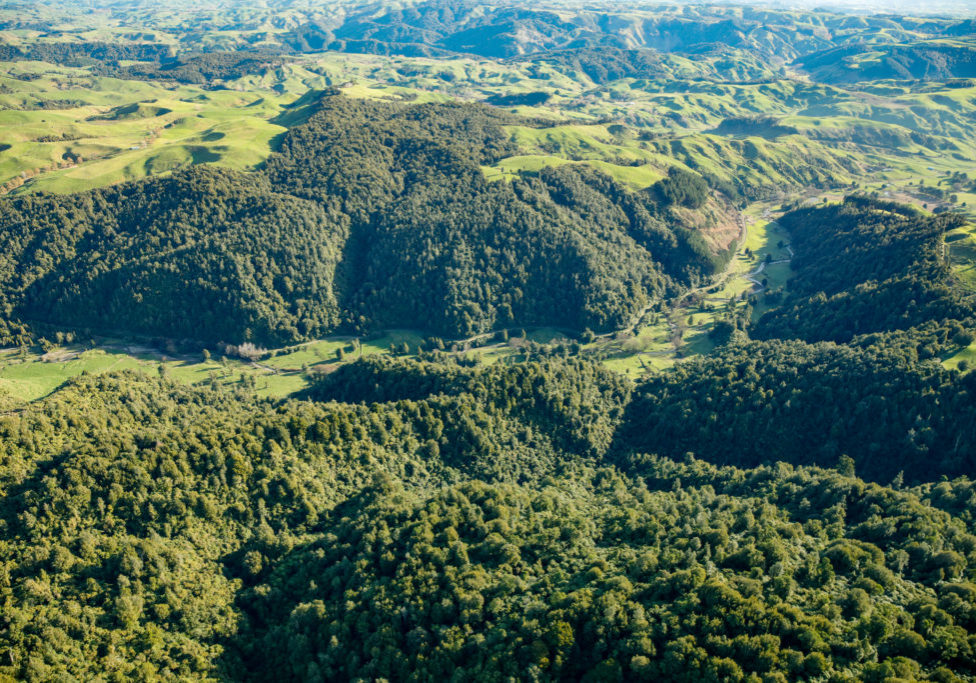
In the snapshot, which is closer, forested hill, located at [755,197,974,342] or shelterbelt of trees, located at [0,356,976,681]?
shelterbelt of trees, located at [0,356,976,681]

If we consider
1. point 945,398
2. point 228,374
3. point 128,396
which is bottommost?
point 228,374

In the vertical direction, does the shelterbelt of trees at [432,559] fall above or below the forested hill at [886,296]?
below

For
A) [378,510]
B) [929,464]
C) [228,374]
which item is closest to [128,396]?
[228,374]

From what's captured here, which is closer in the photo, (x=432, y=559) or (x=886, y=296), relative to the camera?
(x=432, y=559)

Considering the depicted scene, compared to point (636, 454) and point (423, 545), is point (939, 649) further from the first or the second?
point (636, 454)

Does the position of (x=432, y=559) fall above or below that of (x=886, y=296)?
below

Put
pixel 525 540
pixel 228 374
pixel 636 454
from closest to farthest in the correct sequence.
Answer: pixel 525 540 → pixel 636 454 → pixel 228 374

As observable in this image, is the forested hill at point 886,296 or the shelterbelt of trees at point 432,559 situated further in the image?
the forested hill at point 886,296

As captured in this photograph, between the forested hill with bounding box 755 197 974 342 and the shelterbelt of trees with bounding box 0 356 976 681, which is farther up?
the forested hill with bounding box 755 197 974 342
